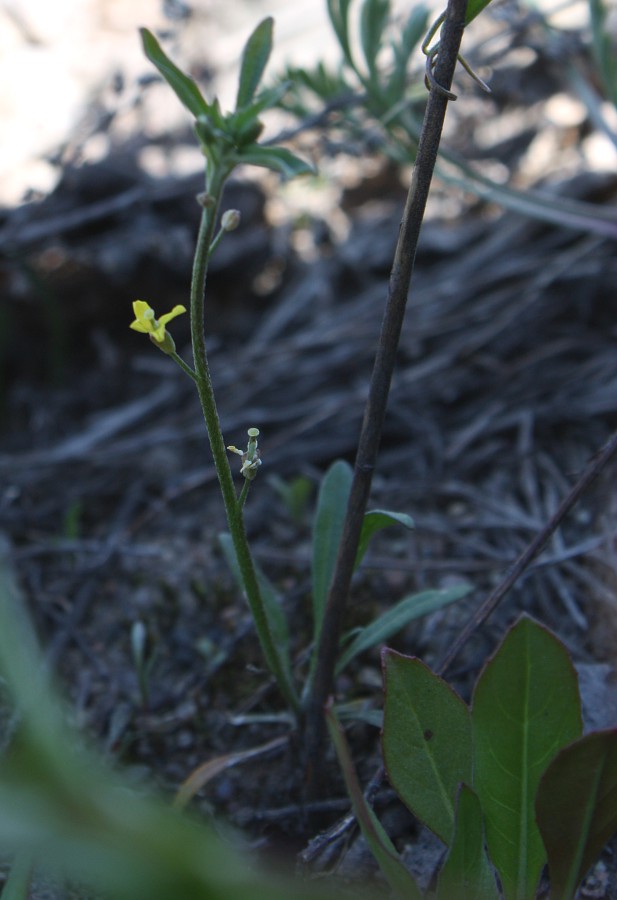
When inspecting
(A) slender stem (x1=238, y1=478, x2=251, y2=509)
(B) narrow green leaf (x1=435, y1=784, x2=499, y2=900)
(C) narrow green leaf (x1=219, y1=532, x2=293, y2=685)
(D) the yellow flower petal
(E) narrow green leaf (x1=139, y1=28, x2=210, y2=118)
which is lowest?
(B) narrow green leaf (x1=435, y1=784, x2=499, y2=900)

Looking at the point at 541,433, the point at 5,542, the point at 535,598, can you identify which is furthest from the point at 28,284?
the point at 535,598

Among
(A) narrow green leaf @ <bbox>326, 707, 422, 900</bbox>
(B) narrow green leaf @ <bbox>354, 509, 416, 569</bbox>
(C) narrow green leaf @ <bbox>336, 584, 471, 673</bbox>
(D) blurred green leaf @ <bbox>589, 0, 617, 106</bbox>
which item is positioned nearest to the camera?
(A) narrow green leaf @ <bbox>326, 707, 422, 900</bbox>

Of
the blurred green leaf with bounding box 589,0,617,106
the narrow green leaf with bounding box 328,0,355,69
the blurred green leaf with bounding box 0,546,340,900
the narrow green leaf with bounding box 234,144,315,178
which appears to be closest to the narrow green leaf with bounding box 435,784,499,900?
the blurred green leaf with bounding box 0,546,340,900

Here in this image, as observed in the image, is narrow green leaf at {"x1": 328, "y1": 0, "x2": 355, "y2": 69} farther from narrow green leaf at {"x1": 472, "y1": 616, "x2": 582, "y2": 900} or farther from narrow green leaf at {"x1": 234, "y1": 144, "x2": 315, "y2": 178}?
narrow green leaf at {"x1": 472, "y1": 616, "x2": 582, "y2": 900}

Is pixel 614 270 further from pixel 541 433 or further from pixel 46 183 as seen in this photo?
pixel 46 183

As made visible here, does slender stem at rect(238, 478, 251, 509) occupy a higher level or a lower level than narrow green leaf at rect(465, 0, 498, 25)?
lower

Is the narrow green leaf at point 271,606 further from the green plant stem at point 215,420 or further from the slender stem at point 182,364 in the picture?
the slender stem at point 182,364

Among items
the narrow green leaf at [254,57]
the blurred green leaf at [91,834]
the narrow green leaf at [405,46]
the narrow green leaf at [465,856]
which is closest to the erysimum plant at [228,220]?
the narrow green leaf at [254,57]
